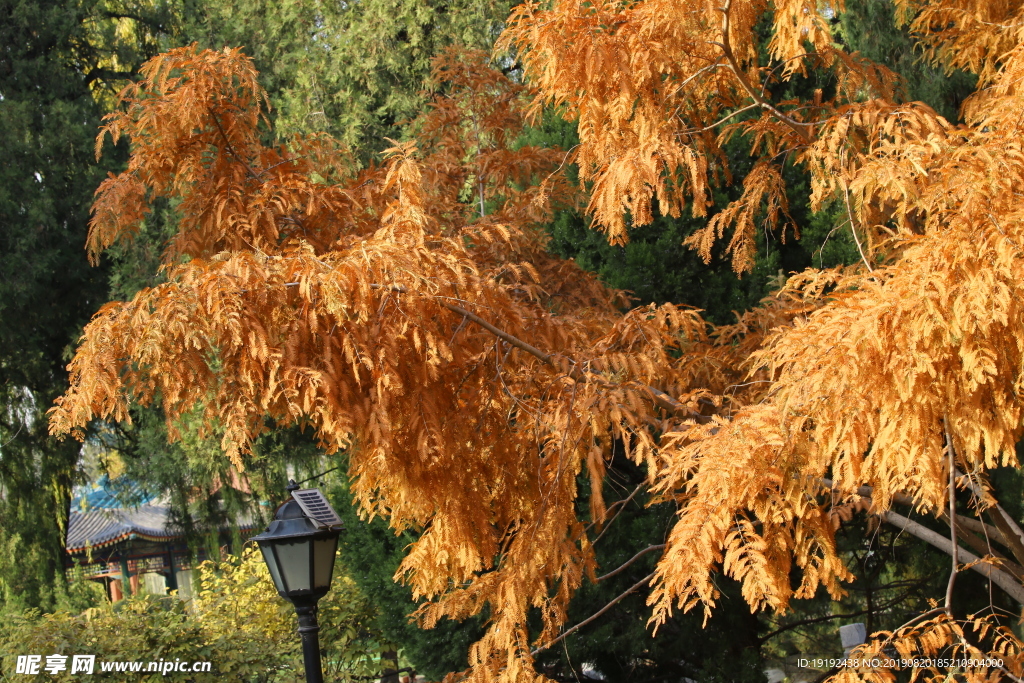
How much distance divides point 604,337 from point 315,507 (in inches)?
43.9

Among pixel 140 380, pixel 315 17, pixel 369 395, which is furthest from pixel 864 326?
pixel 315 17

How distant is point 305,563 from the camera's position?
9.62 feet

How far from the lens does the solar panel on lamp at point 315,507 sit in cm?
301

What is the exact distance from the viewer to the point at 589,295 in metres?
4.06

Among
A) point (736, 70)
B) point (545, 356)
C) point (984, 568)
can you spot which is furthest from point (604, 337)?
point (984, 568)

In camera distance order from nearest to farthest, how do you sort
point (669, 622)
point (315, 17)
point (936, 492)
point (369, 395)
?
point (936, 492) → point (369, 395) → point (669, 622) → point (315, 17)

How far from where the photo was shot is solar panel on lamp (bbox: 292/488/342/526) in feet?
9.87

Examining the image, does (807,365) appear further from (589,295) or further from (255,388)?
(589,295)

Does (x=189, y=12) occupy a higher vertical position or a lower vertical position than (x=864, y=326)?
higher

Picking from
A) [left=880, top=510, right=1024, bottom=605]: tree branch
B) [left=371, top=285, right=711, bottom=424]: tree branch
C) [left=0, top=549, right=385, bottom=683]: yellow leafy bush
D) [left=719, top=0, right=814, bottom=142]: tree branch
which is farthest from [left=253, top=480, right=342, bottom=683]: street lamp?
[left=0, top=549, right=385, bottom=683]: yellow leafy bush

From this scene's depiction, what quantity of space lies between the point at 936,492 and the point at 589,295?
7.02 ft

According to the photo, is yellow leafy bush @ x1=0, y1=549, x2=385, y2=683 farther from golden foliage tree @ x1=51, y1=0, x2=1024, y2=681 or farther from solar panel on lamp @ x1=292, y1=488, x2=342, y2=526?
solar panel on lamp @ x1=292, y1=488, x2=342, y2=526

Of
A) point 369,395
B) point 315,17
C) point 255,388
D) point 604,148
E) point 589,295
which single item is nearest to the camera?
point 255,388

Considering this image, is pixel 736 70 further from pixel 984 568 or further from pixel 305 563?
pixel 305 563
